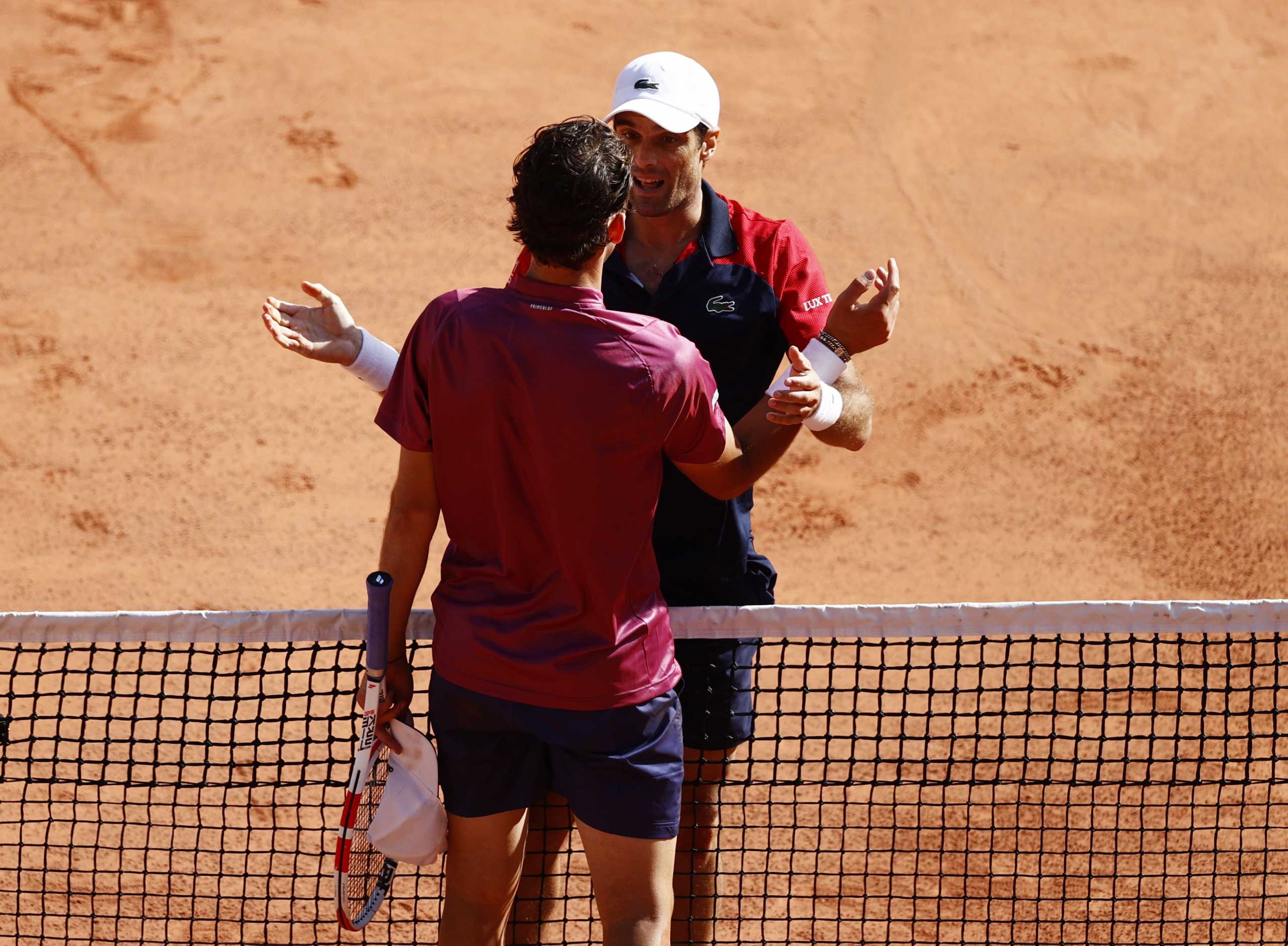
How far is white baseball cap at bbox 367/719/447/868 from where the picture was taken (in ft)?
10.4

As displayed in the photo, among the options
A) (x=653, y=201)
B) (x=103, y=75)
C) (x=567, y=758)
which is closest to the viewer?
(x=567, y=758)

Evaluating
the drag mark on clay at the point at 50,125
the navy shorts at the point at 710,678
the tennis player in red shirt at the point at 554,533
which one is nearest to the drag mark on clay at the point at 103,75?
the drag mark on clay at the point at 50,125

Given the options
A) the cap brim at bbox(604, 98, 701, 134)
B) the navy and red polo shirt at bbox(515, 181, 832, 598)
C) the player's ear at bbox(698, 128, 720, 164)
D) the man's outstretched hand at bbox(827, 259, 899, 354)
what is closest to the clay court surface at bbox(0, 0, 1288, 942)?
the navy and red polo shirt at bbox(515, 181, 832, 598)

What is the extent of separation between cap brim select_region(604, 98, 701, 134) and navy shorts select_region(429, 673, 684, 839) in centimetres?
147

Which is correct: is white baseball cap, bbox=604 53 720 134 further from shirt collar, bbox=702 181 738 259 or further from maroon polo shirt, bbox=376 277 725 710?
maroon polo shirt, bbox=376 277 725 710

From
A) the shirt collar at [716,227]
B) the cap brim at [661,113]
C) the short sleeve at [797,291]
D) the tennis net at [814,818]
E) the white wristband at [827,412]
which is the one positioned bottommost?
the tennis net at [814,818]

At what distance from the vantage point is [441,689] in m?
3.11

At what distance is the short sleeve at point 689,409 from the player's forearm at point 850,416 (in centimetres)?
51

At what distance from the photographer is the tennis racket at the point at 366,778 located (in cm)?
308

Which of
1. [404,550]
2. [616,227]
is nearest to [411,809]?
[404,550]

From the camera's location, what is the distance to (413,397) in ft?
9.57

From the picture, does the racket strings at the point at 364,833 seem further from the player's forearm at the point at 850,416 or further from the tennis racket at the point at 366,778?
the player's forearm at the point at 850,416

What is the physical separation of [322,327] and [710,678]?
55.0 inches

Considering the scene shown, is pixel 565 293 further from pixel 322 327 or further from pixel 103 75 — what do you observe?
pixel 103 75
